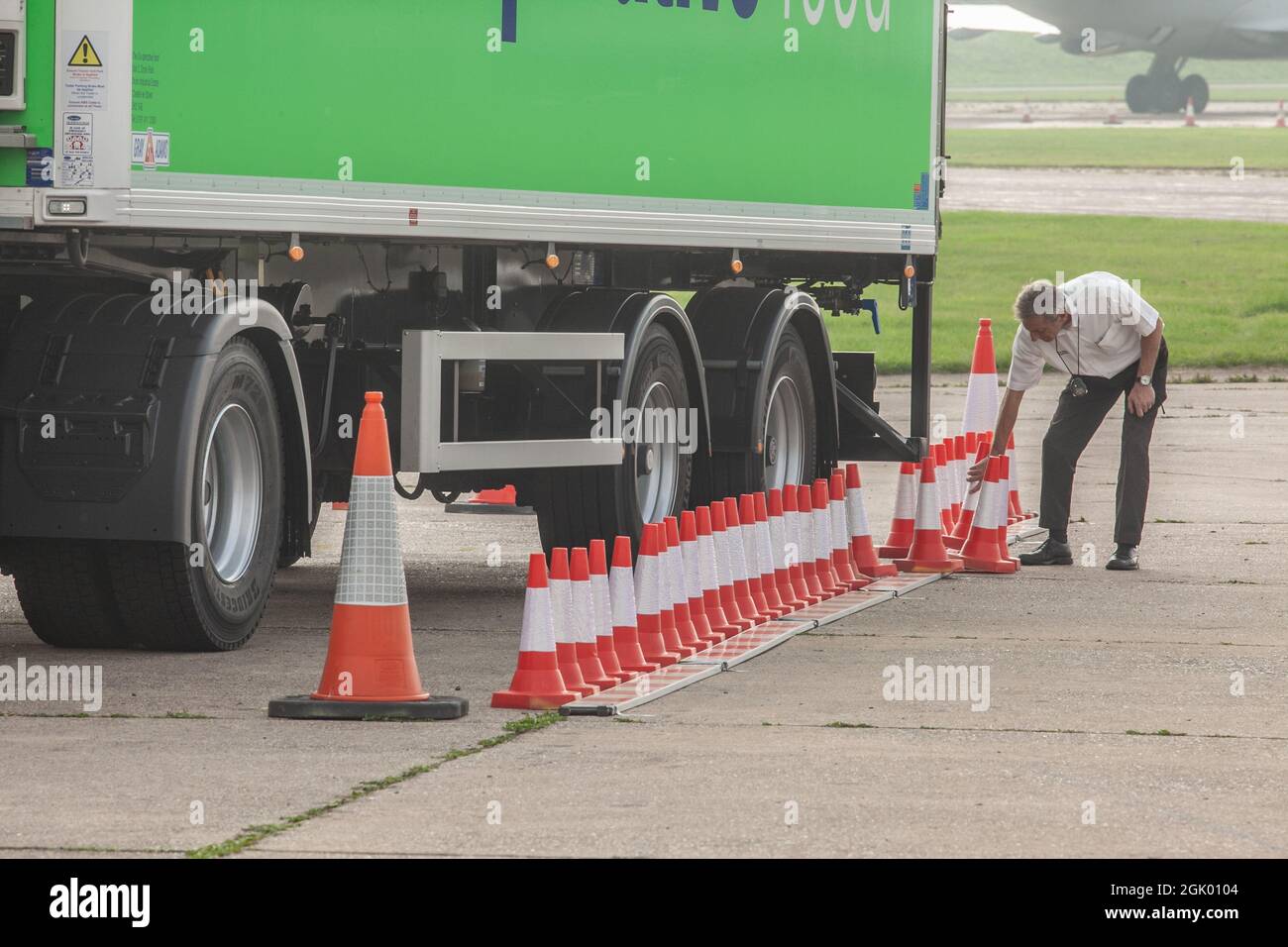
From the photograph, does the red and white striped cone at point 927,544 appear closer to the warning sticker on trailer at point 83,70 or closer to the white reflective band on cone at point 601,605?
the white reflective band on cone at point 601,605

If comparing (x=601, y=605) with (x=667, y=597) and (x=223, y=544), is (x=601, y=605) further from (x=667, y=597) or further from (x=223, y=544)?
(x=223, y=544)

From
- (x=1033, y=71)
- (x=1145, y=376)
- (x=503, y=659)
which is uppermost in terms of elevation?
(x=1033, y=71)

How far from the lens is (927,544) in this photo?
490 inches

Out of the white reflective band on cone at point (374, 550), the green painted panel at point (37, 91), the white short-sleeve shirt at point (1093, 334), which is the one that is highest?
the green painted panel at point (37, 91)

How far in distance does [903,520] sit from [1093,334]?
136cm

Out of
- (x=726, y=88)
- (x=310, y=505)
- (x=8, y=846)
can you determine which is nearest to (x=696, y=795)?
(x=8, y=846)

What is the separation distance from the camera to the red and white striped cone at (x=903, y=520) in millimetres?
12828

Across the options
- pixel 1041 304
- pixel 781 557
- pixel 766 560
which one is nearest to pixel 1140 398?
pixel 1041 304

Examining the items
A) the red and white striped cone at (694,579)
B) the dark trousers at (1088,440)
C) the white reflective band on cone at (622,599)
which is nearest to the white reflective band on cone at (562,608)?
the white reflective band on cone at (622,599)

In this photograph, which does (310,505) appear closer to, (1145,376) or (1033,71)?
(1145,376)

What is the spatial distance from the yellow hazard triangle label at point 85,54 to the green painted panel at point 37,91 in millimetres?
79

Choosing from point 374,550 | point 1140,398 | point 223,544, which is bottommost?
point 223,544

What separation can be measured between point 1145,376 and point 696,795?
6.56m

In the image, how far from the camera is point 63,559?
907 centimetres
